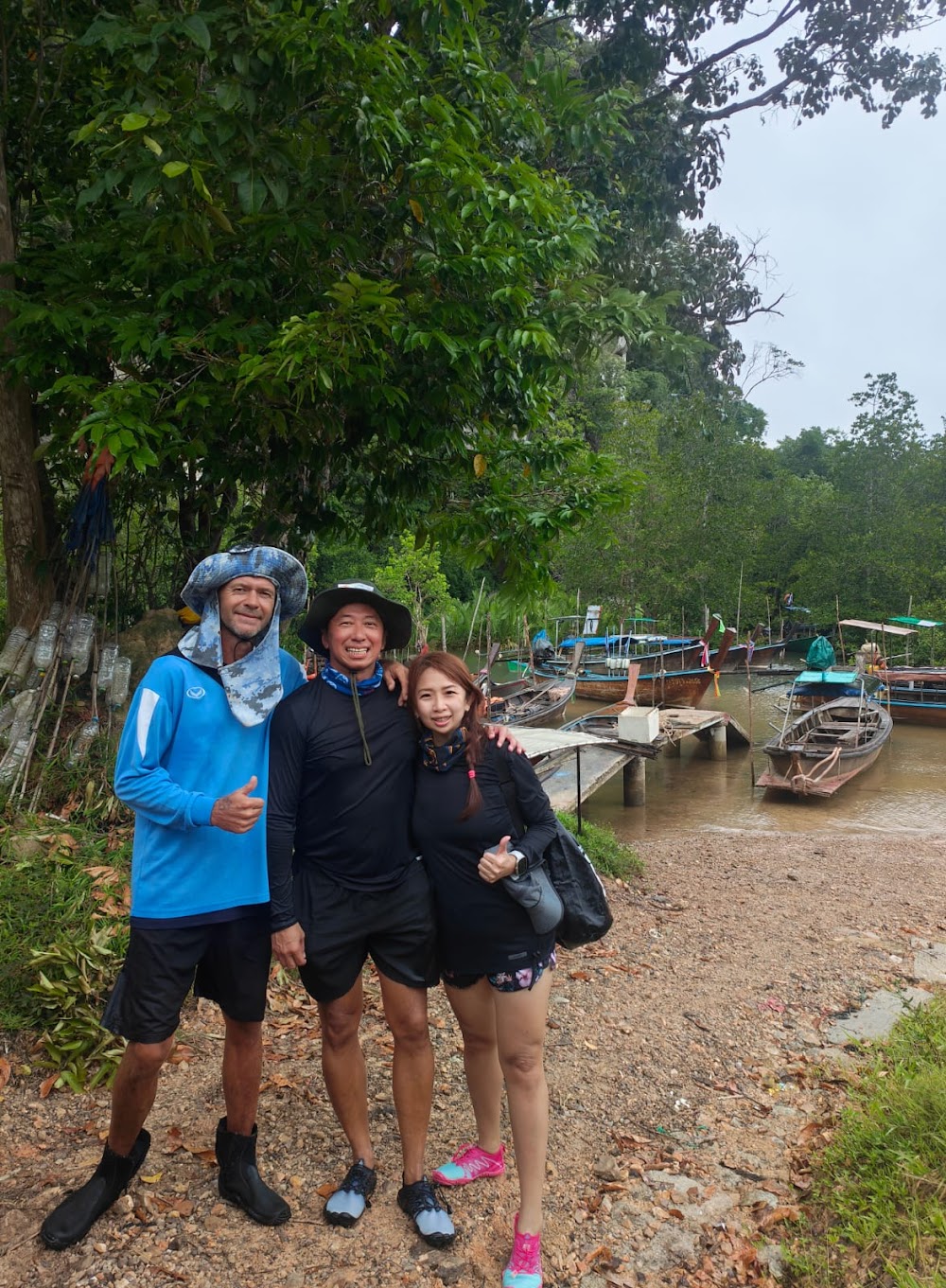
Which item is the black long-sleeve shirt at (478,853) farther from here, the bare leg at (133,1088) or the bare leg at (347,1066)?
the bare leg at (133,1088)

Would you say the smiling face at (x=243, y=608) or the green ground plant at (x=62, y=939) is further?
the green ground plant at (x=62, y=939)

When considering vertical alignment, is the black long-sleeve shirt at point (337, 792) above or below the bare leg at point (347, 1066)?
above

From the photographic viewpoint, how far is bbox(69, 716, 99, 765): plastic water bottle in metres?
5.32

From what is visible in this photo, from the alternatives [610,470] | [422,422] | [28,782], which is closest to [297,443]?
[422,422]

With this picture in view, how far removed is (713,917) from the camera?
23.0ft

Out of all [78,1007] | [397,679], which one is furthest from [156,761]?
[78,1007]

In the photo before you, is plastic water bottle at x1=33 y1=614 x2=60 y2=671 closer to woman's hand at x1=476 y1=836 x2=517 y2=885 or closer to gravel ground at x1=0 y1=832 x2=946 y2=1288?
gravel ground at x1=0 y1=832 x2=946 y2=1288

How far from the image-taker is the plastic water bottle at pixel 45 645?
5344 millimetres

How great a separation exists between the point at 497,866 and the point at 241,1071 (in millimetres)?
1101

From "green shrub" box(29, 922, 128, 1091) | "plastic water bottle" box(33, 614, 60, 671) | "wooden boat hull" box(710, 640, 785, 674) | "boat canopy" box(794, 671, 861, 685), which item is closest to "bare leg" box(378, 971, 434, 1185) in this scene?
"green shrub" box(29, 922, 128, 1091)

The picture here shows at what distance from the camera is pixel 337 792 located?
2.61 meters

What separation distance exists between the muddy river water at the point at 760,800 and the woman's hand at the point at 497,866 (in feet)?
30.8

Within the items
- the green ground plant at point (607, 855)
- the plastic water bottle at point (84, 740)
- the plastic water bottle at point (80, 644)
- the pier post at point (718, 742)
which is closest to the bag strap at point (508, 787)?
the plastic water bottle at point (84, 740)

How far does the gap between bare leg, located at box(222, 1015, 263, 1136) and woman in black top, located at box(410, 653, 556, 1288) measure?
2.18ft
